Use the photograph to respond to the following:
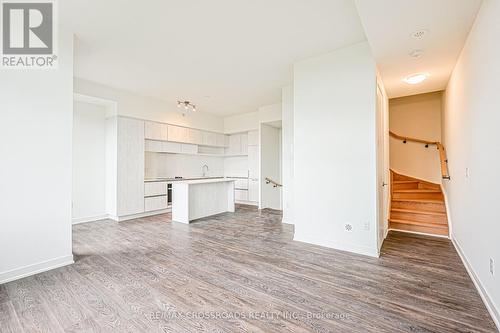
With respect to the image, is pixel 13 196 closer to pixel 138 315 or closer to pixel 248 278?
pixel 138 315

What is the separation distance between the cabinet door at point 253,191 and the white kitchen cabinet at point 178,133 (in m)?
2.36

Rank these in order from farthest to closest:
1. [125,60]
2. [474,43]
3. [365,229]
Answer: [125,60], [365,229], [474,43]

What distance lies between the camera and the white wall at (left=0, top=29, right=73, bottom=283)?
2.54 meters

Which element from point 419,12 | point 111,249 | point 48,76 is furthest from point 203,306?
point 419,12

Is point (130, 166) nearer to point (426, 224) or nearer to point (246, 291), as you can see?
point (246, 291)

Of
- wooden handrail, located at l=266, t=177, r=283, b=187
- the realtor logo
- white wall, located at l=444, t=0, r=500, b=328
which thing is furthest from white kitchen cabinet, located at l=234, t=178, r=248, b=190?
the realtor logo

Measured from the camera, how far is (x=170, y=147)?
6.46 meters

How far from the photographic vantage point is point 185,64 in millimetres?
4039

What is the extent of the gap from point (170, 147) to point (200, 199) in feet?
6.38

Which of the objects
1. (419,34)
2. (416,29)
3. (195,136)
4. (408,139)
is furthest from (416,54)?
(195,136)

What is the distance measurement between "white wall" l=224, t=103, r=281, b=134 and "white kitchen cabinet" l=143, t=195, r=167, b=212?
3.19 meters

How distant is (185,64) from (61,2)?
5.83 feet

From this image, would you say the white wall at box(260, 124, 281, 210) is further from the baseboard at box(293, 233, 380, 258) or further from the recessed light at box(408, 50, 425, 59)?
the recessed light at box(408, 50, 425, 59)

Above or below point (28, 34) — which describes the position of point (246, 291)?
below
